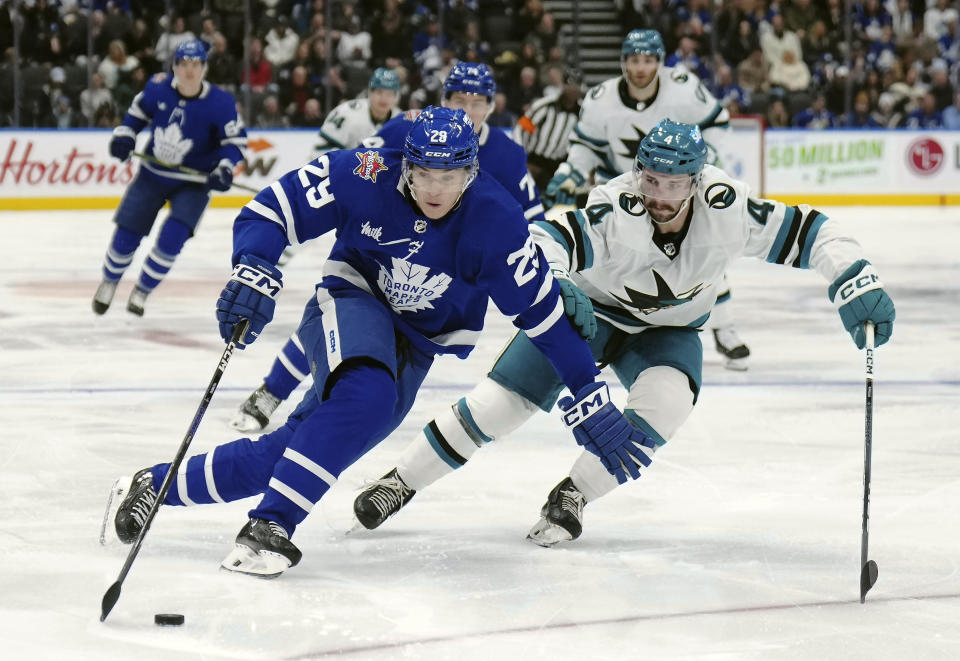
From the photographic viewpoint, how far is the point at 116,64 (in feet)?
42.1

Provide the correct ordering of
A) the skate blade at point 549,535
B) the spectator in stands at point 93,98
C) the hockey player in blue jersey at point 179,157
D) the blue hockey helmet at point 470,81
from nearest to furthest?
the skate blade at point 549,535 < the blue hockey helmet at point 470,81 < the hockey player in blue jersey at point 179,157 < the spectator in stands at point 93,98

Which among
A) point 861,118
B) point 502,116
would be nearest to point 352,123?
point 502,116

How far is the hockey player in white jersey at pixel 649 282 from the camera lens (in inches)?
129

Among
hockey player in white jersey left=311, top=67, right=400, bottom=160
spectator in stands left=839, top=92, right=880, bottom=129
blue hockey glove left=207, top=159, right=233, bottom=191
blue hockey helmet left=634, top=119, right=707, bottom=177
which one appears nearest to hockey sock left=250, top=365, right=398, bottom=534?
blue hockey helmet left=634, top=119, right=707, bottom=177

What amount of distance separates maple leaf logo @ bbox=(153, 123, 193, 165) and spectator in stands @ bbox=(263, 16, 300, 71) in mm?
6280

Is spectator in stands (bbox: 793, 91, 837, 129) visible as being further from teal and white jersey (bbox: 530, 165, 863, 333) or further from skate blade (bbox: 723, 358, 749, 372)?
teal and white jersey (bbox: 530, 165, 863, 333)

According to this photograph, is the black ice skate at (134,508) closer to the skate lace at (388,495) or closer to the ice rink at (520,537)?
the ice rink at (520,537)

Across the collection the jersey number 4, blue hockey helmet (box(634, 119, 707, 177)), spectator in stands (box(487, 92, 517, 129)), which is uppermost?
blue hockey helmet (box(634, 119, 707, 177))

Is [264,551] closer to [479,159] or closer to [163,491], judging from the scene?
[163,491]

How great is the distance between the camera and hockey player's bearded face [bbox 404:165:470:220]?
292 centimetres

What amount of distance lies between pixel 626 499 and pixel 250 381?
2.09m

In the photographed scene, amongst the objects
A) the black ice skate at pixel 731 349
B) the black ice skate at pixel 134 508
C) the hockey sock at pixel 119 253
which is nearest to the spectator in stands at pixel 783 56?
the hockey sock at pixel 119 253

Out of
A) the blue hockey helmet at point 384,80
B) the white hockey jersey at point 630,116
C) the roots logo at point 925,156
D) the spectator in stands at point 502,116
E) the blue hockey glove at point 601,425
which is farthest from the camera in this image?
the roots logo at point 925,156

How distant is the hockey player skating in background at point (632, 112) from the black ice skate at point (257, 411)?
76.1 inches
